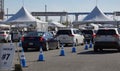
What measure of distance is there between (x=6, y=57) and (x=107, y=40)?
1522cm

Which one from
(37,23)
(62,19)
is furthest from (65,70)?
(62,19)

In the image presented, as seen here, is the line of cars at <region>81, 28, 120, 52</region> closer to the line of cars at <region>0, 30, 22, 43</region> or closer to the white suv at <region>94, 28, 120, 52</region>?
the white suv at <region>94, 28, 120, 52</region>

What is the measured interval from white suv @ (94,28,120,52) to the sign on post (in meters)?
14.8

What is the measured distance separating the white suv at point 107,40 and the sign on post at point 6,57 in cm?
1482

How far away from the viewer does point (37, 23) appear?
185 ft

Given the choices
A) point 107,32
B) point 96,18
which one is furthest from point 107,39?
point 96,18

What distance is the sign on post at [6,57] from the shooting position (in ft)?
45.7

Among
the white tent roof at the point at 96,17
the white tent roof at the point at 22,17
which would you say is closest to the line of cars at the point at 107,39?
the white tent roof at the point at 22,17

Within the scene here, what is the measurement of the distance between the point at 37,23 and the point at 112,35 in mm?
28872

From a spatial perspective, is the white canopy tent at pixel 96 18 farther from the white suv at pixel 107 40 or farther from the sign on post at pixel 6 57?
the sign on post at pixel 6 57

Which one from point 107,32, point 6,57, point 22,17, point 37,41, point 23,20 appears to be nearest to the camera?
point 6,57

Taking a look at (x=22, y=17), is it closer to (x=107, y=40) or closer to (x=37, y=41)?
(x=37, y=41)

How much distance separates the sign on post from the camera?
13938 mm

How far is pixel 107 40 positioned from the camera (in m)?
28.3
